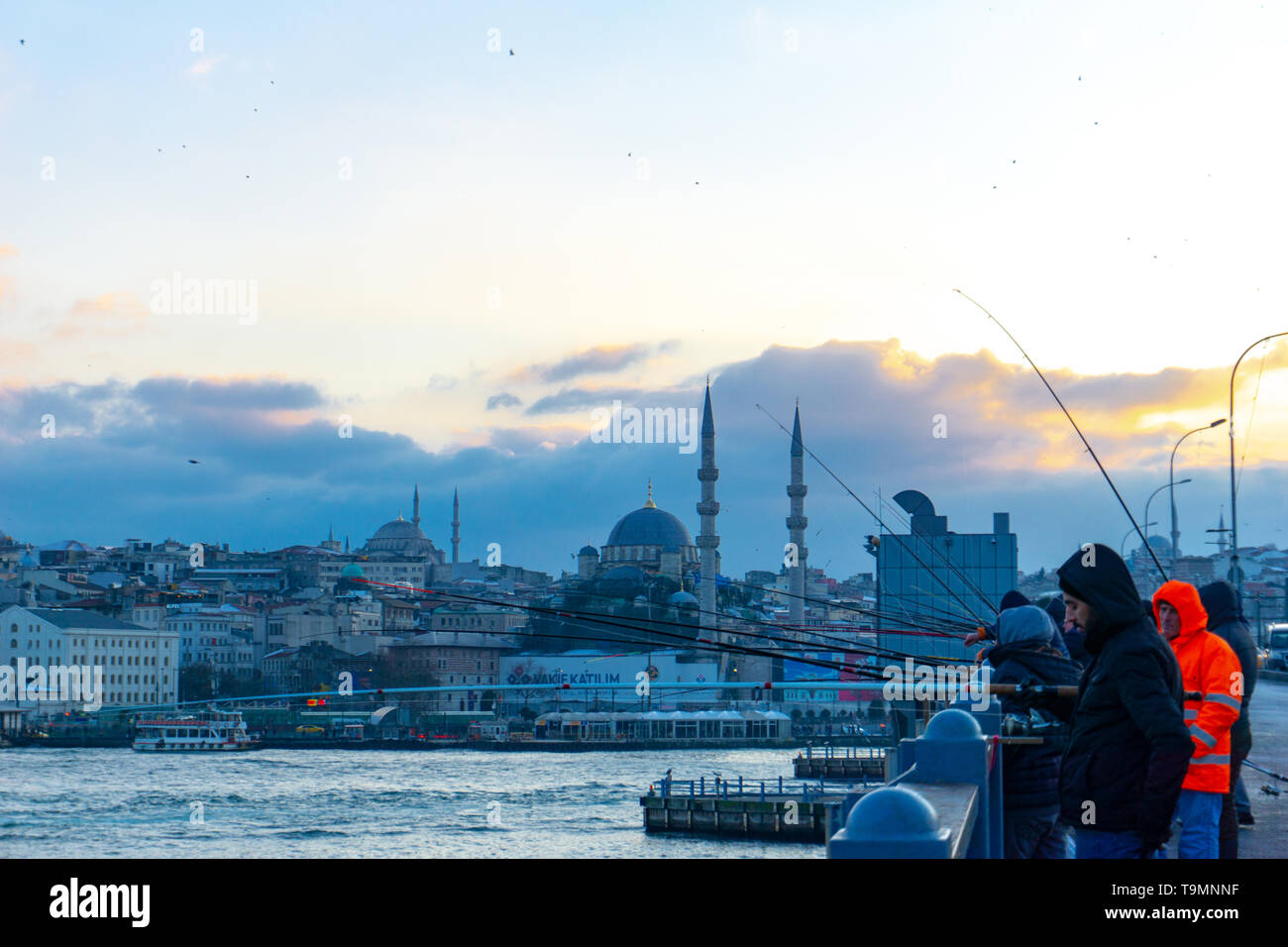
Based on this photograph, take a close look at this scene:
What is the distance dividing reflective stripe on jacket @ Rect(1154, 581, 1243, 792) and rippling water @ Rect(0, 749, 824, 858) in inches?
858

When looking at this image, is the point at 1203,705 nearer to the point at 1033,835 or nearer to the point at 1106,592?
the point at 1033,835

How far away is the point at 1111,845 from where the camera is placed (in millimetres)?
2930

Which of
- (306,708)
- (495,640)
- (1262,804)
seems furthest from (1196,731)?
(495,640)

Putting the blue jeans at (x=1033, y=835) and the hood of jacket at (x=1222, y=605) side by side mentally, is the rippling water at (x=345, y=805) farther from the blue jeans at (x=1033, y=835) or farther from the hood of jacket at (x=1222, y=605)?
the blue jeans at (x=1033, y=835)

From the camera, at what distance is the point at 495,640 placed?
8144 centimetres

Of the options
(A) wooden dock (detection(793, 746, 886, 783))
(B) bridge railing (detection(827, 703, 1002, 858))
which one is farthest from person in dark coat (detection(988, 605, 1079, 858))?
(A) wooden dock (detection(793, 746, 886, 783))

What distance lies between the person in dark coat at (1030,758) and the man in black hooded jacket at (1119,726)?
906 millimetres

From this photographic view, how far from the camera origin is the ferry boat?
2189 inches

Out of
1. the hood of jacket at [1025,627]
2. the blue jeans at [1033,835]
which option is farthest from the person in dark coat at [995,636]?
the blue jeans at [1033,835]

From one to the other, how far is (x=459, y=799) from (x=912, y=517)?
79.6ft

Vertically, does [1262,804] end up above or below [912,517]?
below

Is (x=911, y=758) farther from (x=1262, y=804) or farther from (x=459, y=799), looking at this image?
(x=459, y=799)

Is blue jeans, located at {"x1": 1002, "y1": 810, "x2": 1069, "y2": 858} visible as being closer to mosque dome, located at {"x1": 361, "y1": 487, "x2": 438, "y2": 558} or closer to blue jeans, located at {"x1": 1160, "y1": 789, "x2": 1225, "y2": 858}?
blue jeans, located at {"x1": 1160, "y1": 789, "x2": 1225, "y2": 858}

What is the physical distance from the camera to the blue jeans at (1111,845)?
9.52 ft
